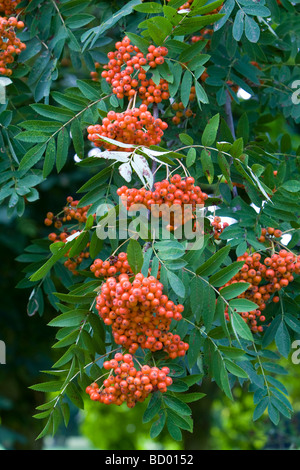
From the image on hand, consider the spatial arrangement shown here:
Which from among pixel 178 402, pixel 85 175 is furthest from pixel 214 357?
pixel 85 175

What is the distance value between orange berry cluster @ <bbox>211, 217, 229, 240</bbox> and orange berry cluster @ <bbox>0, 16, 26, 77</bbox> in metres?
1.07

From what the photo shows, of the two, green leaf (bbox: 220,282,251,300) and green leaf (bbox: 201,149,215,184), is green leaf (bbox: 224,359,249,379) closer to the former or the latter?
green leaf (bbox: 220,282,251,300)

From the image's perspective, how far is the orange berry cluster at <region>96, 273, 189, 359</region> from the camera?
160cm

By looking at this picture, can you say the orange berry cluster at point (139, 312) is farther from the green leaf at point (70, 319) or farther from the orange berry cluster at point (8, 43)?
the orange berry cluster at point (8, 43)

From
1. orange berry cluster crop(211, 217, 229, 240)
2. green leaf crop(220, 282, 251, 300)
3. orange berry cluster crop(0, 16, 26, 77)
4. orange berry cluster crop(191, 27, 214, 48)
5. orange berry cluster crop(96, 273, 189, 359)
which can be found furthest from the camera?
orange berry cluster crop(191, 27, 214, 48)

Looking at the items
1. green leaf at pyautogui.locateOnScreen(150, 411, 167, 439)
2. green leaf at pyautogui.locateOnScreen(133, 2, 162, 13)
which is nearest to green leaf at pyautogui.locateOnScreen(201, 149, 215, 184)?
green leaf at pyautogui.locateOnScreen(133, 2, 162, 13)

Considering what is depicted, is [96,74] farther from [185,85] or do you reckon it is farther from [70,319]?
[70,319]

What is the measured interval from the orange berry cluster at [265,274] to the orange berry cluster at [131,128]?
0.55m

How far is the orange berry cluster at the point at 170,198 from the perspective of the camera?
1.73 metres

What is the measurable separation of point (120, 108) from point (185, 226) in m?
0.65

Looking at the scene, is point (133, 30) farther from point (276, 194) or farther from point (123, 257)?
point (123, 257)

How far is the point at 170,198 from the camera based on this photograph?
173 cm

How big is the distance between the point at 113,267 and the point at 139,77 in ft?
2.26

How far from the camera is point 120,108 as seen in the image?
2264mm
